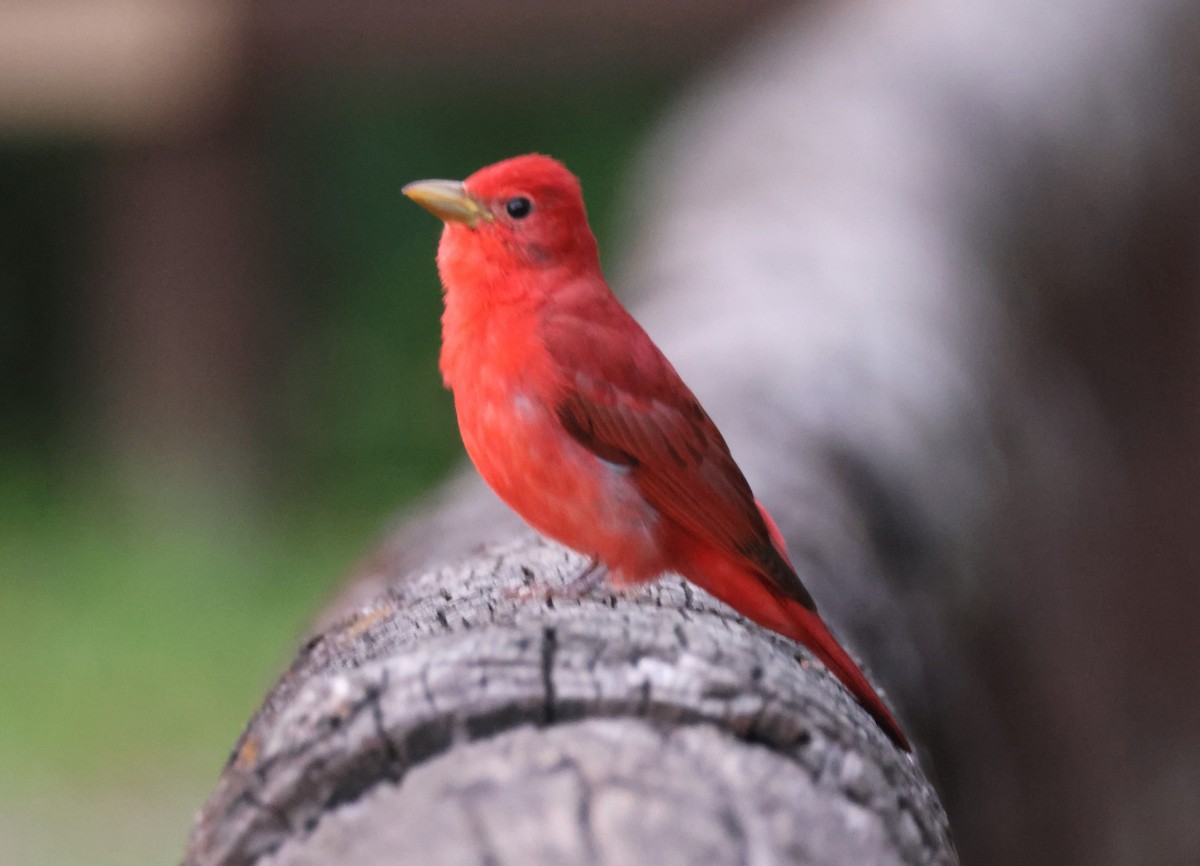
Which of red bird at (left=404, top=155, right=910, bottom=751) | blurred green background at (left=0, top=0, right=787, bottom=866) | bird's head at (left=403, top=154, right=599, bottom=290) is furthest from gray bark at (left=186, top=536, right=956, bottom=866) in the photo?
blurred green background at (left=0, top=0, right=787, bottom=866)

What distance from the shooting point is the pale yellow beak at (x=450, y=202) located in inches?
70.1

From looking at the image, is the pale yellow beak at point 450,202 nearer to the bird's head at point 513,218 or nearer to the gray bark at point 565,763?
the bird's head at point 513,218

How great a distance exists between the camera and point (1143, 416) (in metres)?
3.67

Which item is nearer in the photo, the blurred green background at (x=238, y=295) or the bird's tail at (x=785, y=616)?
the bird's tail at (x=785, y=616)

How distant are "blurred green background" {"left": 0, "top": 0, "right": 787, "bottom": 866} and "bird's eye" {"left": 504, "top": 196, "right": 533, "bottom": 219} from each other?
3794 mm

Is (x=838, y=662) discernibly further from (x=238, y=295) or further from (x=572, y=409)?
(x=238, y=295)

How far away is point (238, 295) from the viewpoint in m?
6.46

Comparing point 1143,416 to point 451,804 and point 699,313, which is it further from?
point 451,804

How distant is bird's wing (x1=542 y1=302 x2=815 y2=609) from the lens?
5.53 ft

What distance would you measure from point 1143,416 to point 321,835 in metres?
2.89

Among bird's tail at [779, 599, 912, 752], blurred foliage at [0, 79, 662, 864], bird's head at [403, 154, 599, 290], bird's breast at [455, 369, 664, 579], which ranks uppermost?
blurred foliage at [0, 79, 662, 864]

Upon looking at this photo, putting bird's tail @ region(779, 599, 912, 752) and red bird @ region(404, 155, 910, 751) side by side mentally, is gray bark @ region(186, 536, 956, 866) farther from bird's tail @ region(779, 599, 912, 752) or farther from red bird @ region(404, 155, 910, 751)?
red bird @ region(404, 155, 910, 751)

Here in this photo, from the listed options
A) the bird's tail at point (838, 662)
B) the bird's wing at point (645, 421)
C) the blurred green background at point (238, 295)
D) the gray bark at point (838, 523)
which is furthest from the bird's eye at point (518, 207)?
the blurred green background at point (238, 295)

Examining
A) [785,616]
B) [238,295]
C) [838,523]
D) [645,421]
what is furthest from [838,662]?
[238,295]
